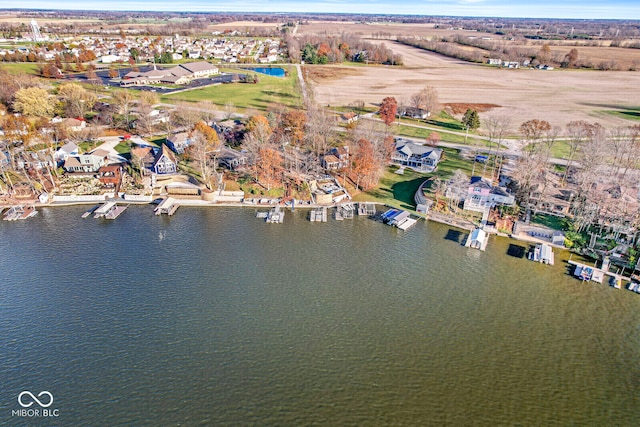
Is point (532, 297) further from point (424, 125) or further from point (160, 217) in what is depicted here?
point (424, 125)

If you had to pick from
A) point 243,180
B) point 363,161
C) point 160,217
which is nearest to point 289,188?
point 243,180

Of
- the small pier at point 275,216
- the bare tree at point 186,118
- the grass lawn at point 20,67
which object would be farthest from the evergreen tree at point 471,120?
the grass lawn at point 20,67

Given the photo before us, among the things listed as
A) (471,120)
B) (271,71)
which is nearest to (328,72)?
(271,71)

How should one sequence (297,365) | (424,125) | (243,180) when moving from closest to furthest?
(297,365) < (243,180) < (424,125)

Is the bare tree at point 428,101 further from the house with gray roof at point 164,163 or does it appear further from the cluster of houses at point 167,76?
the cluster of houses at point 167,76

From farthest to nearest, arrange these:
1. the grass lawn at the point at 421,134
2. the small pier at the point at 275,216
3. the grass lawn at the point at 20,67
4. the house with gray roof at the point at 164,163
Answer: the grass lawn at the point at 20,67
the grass lawn at the point at 421,134
the house with gray roof at the point at 164,163
the small pier at the point at 275,216
